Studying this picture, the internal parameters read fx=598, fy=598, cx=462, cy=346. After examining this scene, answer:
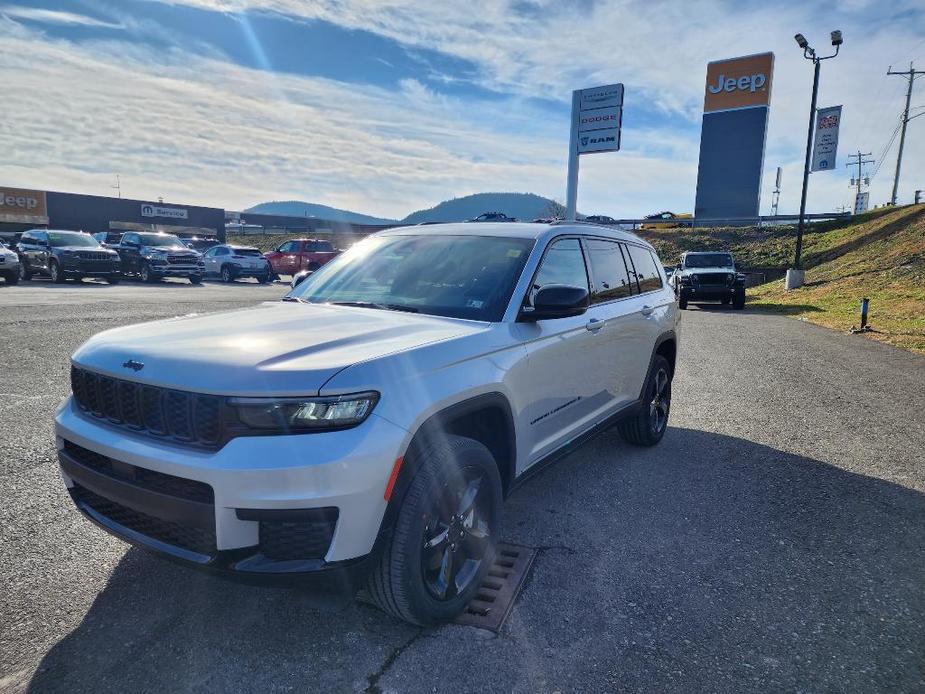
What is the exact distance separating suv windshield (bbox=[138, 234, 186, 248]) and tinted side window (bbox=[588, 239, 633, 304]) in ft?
73.0

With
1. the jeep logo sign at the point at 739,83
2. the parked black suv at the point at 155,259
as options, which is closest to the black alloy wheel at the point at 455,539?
the parked black suv at the point at 155,259

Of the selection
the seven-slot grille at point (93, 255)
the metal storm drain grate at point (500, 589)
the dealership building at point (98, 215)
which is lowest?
the metal storm drain grate at point (500, 589)

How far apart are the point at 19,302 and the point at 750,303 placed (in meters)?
21.5

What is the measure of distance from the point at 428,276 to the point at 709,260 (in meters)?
18.1

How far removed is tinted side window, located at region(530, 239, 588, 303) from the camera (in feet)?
11.2

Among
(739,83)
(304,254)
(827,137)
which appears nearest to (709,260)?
(304,254)

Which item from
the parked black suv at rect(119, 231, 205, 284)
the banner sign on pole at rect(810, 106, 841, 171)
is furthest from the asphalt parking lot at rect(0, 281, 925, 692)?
the banner sign on pole at rect(810, 106, 841, 171)

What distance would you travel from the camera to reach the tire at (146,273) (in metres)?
22.2

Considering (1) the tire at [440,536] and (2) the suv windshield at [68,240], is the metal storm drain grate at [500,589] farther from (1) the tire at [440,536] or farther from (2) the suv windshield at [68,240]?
(2) the suv windshield at [68,240]

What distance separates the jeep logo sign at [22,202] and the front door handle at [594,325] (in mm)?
46216

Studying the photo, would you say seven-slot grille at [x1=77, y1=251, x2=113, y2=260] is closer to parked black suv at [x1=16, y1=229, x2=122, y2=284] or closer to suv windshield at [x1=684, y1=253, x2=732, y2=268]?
parked black suv at [x1=16, y1=229, x2=122, y2=284]

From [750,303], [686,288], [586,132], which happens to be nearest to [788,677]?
[686,288]

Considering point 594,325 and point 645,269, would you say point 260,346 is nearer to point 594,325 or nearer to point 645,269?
point 594,325

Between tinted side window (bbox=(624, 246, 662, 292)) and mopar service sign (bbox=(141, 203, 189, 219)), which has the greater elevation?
mopar service sign (bbox=(141, 203, 189, 219))
